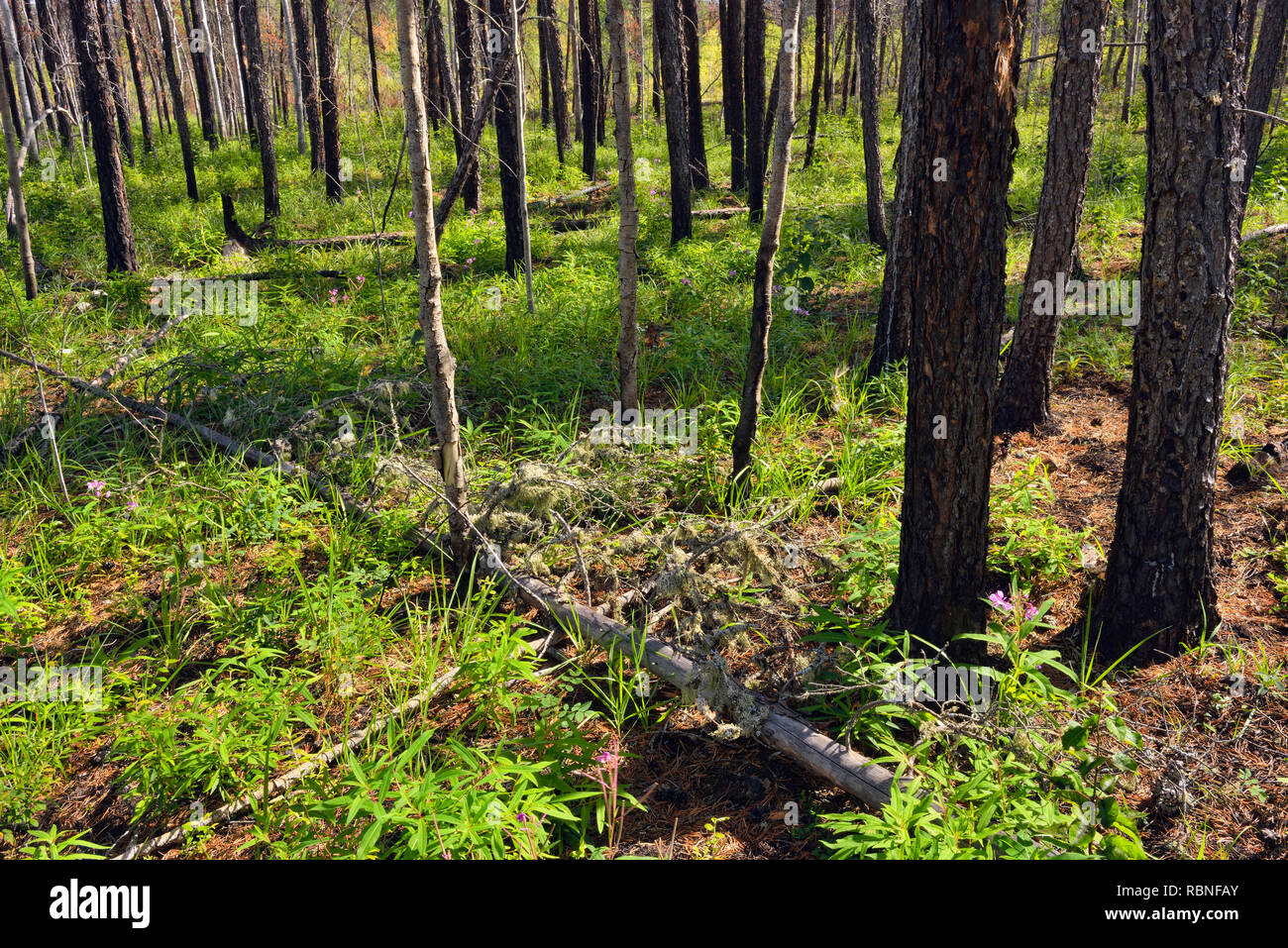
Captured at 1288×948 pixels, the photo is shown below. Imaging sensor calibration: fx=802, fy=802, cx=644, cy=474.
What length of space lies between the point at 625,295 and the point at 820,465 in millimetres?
1556

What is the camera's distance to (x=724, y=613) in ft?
11.0

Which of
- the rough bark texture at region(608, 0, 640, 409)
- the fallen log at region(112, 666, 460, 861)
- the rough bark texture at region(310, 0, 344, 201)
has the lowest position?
the fallen log at region(112, 666, 460, 861)

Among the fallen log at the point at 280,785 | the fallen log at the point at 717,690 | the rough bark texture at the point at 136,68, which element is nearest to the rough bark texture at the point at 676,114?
the fallen log at the point at 717,690

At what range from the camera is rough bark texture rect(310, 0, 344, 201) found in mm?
12047

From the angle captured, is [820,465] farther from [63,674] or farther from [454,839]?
[63,674]

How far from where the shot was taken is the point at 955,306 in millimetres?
2719

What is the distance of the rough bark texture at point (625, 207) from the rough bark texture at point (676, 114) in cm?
526

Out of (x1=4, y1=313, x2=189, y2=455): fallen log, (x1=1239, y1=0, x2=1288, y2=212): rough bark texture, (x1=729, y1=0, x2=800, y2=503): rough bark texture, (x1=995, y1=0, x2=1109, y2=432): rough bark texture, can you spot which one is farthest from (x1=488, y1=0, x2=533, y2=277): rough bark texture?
(x1=1239, y1=0, x2=1288, y2=212): rough bark texture

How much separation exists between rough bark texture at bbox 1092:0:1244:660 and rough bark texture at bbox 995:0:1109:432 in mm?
1859

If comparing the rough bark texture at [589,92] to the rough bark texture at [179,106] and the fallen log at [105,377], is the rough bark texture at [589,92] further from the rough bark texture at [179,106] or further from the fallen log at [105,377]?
the fallen log at [105,377]

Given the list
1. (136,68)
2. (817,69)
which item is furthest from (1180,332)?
(136,68)

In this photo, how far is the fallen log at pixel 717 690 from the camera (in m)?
2.54

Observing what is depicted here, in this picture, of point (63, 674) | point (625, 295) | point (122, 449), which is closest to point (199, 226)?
point (122, 449)

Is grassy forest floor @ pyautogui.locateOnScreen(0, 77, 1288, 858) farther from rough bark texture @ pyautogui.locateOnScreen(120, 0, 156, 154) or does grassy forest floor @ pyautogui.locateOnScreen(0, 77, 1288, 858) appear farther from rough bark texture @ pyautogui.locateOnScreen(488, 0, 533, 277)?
rough bark texture @ pyautogui.locateOnScreen(120, 0, 156, 154)
